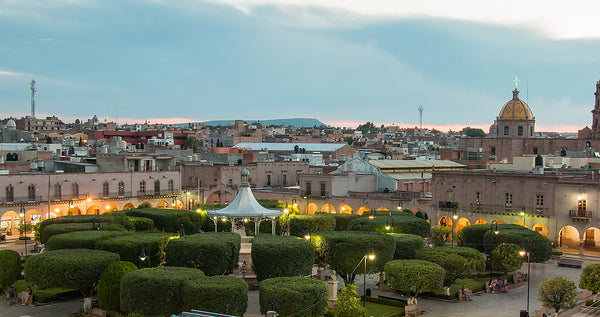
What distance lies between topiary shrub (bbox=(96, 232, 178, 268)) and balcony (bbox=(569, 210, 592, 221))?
2909 cm

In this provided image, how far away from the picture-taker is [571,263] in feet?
141

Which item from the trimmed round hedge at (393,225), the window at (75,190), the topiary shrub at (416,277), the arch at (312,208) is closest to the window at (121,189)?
the window at (75,190)

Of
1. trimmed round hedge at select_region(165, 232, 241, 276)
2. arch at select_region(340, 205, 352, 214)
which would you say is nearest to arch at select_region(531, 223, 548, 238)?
arch at select_region(340, 205, 352, 214)

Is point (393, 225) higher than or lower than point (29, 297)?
higher

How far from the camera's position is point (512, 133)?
8644 centimetres

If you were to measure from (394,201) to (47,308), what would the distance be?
106 feet

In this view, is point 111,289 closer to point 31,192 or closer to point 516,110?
point 31,192

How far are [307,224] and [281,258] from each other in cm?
1167

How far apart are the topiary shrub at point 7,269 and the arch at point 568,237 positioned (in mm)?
37415

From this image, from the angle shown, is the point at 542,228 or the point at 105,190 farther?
the point at 105,190

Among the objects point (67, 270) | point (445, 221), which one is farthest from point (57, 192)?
point (445, 221)

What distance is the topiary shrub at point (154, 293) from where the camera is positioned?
1133 inches

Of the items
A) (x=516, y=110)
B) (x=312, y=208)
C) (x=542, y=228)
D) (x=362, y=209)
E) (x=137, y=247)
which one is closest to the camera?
(x=137, y=247)

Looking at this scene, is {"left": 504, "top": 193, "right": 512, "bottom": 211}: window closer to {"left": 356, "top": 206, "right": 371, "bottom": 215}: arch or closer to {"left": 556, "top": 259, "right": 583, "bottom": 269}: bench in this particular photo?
{"left": 556, "top": 259, "right": 583, "bottom": 269}: bench
